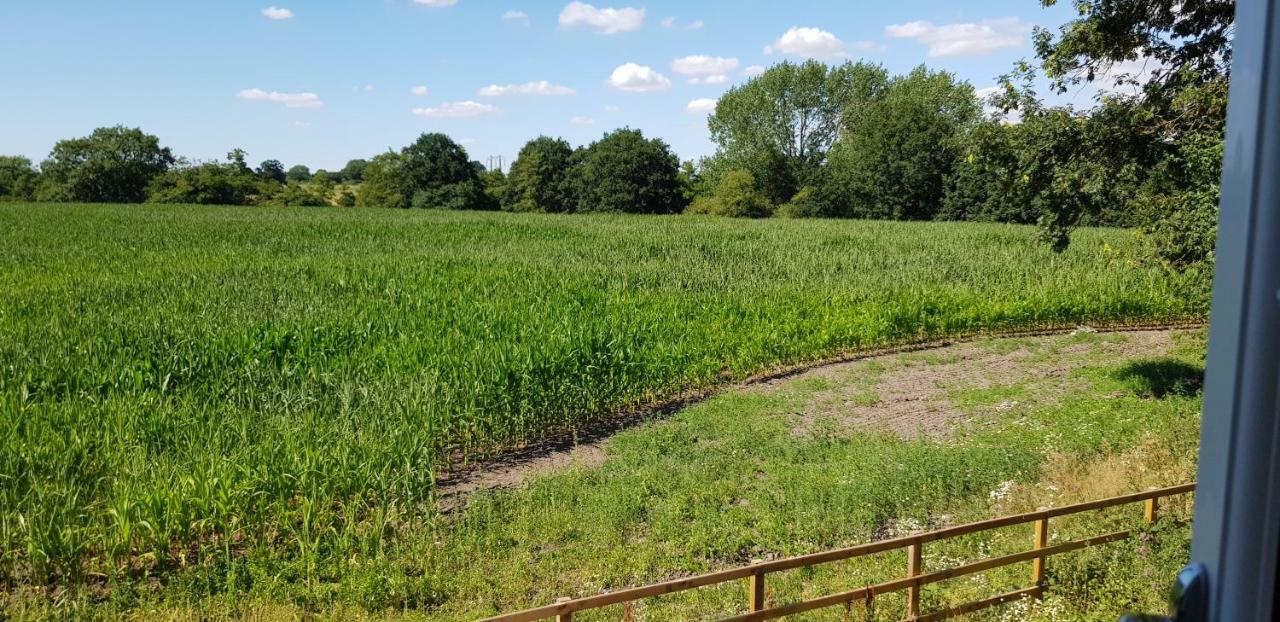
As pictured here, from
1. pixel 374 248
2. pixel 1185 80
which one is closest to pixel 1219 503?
pixel 1185 80

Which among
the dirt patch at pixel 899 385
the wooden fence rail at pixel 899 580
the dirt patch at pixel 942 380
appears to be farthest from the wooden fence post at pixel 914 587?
the dirt patch at pixel 942 380

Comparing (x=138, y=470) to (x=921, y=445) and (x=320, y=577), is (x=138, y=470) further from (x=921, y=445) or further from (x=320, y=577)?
(x=921, y=445)

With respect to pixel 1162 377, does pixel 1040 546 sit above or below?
above

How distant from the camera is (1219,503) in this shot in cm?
150

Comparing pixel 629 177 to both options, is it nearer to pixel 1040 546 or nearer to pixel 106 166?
pixel 106 166

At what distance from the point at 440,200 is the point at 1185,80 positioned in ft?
257

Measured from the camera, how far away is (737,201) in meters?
71.0

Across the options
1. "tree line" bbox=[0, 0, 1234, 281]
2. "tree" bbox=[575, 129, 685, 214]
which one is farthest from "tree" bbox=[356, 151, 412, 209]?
"tree" bbox=[575, 129, 685, 214]

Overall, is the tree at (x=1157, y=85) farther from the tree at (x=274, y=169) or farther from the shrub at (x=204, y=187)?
the tree at (x=274, y=169)

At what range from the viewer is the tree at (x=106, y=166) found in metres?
86.2

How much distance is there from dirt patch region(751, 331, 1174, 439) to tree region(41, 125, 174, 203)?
9078cm

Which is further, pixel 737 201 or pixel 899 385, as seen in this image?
pixel 737 201

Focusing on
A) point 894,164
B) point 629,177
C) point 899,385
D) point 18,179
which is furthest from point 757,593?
point 18,179

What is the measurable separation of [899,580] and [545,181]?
81.0 metres
